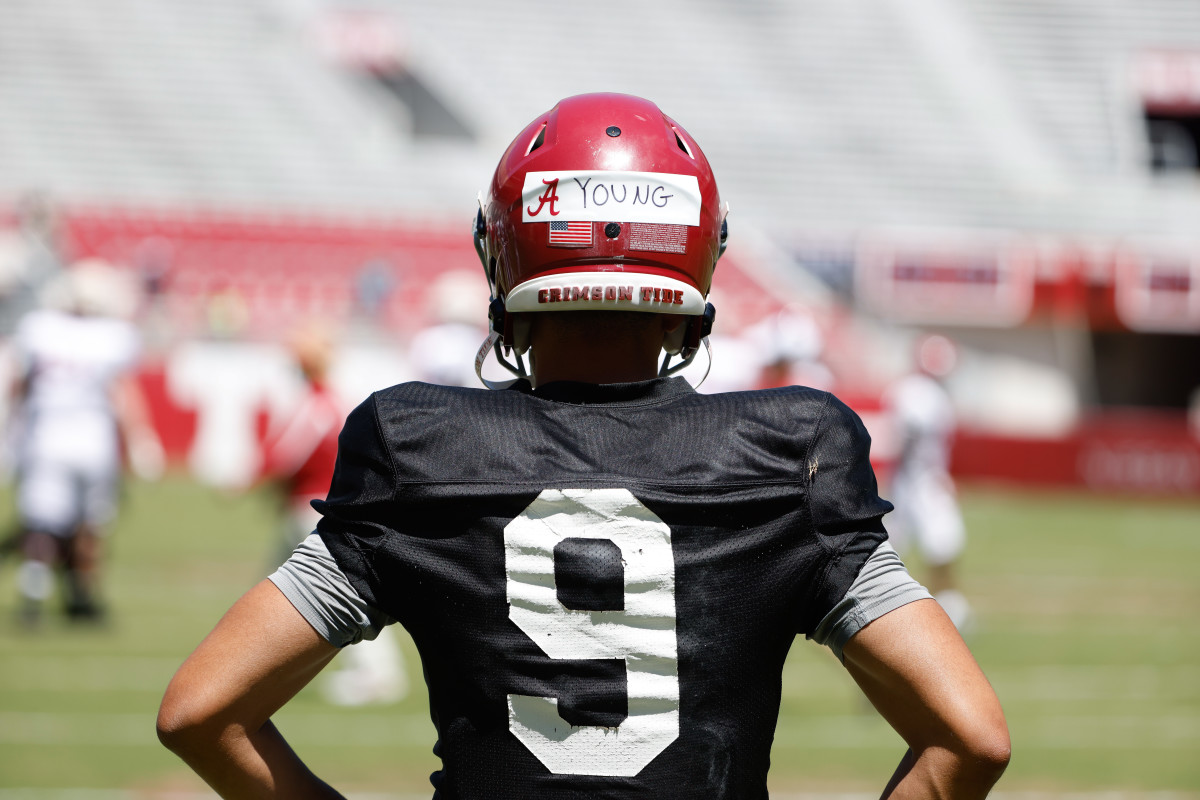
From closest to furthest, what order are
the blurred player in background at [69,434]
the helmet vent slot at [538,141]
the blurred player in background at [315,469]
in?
1. the helmet vent slot at [538,141]
2. the blurred player in background at [315,469]
3. the blurred player in background at [69,434]

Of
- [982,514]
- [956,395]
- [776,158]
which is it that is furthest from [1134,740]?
[776,158]

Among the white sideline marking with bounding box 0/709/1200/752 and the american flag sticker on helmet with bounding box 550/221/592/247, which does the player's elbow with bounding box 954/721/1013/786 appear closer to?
the american flag sticker on helmet with bounding box 550/221/592/247

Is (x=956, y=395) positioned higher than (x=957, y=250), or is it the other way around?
(x=957, y=250)

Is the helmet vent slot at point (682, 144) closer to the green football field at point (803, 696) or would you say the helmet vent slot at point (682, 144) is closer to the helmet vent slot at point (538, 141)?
the helmet vent slot at point (538, 141)

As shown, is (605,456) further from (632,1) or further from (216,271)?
(632,1)

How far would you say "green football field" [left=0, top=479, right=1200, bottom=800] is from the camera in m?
6.59

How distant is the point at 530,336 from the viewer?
80.7 inches

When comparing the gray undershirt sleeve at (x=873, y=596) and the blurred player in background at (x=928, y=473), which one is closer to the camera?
the gray undershirt sleeve at (x=873, y=596)

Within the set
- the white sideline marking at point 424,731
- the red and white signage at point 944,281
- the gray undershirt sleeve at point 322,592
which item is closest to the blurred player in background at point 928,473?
the white sideline marking at point 424,731

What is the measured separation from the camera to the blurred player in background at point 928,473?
10.1 m

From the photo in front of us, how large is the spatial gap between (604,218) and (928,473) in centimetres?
885

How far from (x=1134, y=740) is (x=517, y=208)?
663 centimetres

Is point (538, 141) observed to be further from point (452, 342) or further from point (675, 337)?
point (452, 342)

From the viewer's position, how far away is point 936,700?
1792mm
